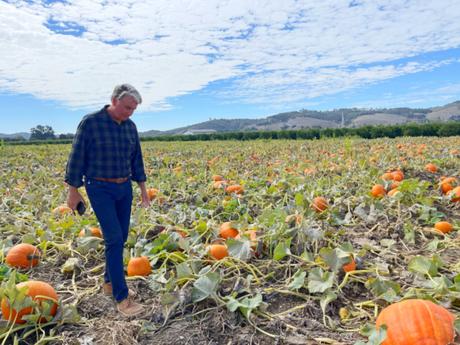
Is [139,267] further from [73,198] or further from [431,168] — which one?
[431,168]

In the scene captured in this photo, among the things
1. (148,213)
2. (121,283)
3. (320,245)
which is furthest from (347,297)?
(148,213)

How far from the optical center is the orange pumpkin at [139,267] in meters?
3.13

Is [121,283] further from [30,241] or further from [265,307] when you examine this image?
[30,241]

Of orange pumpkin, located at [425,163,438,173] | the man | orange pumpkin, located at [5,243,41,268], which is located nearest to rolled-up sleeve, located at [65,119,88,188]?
the man

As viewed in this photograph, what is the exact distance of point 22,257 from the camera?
11.2ft

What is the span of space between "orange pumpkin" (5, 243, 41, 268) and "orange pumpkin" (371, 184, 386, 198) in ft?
12.1

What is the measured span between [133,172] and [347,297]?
195cm

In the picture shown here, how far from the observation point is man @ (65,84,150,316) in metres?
2.79

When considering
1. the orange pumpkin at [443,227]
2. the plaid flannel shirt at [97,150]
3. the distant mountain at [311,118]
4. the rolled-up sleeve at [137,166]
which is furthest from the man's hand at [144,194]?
the distant mountain at [311,118]

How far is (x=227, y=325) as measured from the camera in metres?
2.43

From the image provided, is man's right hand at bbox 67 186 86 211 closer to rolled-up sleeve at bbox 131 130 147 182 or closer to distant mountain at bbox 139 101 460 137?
rolled-up sleeve at bbox 131 130 147 182

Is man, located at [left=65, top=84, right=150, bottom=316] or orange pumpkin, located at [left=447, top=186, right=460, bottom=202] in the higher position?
man, located at [left=65, top=84, right=150, bottom=316]

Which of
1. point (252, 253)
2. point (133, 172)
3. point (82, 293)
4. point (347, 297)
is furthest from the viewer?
point (133, 172)

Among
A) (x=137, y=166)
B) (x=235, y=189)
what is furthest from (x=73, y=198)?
(x=235, y=189)
